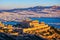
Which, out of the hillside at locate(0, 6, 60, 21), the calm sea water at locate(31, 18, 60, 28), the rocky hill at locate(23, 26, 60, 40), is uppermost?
the hillside at locate(0, 6, 60, 21)

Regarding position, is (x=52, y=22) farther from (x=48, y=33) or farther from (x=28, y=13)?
(x=28, y=13)

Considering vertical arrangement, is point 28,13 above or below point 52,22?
above

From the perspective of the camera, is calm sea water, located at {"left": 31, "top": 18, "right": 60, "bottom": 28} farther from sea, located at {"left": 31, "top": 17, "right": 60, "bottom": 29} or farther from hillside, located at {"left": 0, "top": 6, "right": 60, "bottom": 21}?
hillside, located at {"left": 0, "top": 6, "right": 60, "bottom": 21}

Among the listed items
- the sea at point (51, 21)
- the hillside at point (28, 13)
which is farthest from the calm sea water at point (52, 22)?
the hillside at point (28, 13)

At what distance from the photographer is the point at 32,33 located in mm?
3738

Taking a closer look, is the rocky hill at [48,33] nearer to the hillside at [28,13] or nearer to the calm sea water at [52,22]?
the calm sea water at [52,22]

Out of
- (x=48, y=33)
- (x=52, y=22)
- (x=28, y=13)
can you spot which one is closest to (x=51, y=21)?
(x=52, y=22)

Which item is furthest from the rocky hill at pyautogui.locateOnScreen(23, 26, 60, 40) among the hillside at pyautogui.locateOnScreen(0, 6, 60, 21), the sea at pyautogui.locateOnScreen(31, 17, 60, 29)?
the hillside at pyautogui.locateOnScreen(0, 6, 60, 21)

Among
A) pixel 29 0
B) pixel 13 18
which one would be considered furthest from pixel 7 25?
pixel 29 0

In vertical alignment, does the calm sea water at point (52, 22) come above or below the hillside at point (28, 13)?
below

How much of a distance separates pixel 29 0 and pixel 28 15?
0.36 m

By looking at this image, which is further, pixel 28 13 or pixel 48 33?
pixel 28 13

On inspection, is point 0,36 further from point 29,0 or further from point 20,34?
point 29,0

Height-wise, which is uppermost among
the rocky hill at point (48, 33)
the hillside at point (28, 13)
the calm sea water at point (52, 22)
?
the hillside at point (28, 13)
